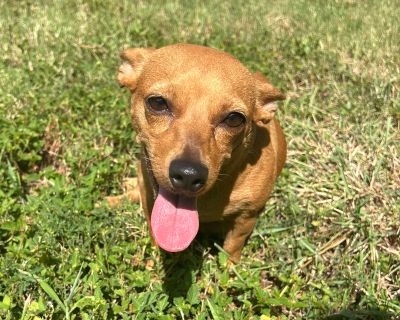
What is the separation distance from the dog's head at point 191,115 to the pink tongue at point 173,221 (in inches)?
2.5

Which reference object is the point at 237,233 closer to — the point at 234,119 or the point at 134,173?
the point at 234,119

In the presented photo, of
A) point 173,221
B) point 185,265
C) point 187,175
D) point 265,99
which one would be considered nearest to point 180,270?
point 185,265

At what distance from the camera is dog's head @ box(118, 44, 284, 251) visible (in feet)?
9.25

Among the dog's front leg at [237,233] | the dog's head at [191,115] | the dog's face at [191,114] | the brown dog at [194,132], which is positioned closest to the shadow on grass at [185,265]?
the dog's front leg at [237,233]

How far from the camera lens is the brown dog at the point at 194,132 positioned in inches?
113

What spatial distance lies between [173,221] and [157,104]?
0.74m

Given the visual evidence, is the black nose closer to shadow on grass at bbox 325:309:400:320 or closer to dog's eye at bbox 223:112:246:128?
dog's eye at bbox 223:112:246:128

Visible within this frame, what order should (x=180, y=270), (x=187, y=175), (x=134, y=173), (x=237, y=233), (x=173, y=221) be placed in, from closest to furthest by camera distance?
(x=187, y=175), (x=173, y=221), (x=180, y=270), (x=237, y=233), (x=134, y=173)

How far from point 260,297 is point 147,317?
2.45 ft

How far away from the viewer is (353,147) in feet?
15.3

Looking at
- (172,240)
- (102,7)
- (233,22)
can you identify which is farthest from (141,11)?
(172,240)

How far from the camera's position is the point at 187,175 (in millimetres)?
2725

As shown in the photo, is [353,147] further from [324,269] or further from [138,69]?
[138,69]

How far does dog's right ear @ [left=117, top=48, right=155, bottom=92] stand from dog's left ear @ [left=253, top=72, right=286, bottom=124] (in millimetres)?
827
